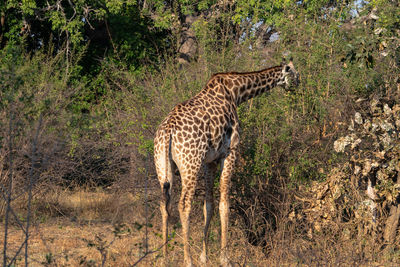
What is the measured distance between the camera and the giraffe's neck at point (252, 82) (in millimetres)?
7227

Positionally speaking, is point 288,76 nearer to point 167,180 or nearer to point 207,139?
point 207,139

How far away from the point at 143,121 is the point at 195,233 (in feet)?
5.94

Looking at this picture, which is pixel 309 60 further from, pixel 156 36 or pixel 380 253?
pixel 156 36

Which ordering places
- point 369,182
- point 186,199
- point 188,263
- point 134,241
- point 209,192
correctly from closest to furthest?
point 188,263
point 186,199
point 369,182
point 209,192
point 134,241

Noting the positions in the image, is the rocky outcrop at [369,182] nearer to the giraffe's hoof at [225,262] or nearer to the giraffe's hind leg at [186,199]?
the giraffe's hoof at [225,262]

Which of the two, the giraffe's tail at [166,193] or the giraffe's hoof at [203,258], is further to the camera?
the giraffe's hoof at [203,258]

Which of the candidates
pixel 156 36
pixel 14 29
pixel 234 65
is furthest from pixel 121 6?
pixel 234 65

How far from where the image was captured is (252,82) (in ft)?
24.1

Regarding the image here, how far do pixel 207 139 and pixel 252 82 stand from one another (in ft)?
4.73

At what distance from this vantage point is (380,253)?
6.28 m

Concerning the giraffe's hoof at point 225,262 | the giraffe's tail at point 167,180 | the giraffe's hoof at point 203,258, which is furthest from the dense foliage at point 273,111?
the giraffe's tail at point 167,180

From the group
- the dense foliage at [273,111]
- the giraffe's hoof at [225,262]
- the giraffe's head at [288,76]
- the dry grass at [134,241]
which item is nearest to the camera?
the dry grass at [134,241]

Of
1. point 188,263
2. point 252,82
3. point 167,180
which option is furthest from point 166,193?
point 252,82

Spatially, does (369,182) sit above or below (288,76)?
below
